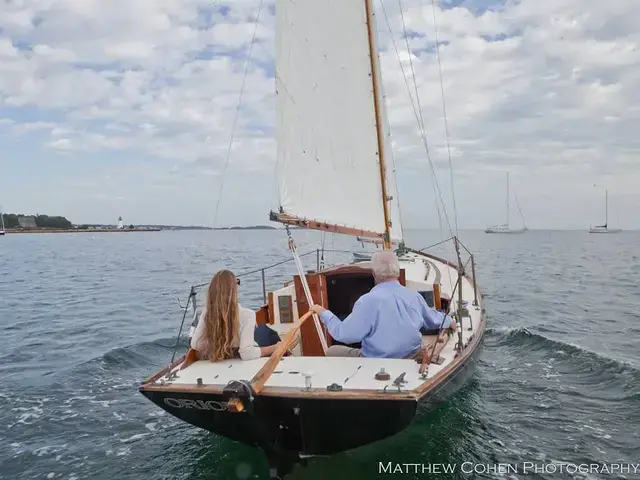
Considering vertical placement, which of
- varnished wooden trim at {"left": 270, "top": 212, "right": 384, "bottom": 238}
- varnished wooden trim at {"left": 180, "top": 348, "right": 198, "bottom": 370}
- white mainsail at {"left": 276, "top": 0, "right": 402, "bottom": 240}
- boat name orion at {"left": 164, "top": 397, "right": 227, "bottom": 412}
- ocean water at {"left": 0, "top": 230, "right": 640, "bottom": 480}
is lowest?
ocean water at {"left": 0, "top": 230, "right": 640, "bottom": 480}

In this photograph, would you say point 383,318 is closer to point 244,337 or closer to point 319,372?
point 319,372

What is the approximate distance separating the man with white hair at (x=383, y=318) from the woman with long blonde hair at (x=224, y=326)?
812 mm

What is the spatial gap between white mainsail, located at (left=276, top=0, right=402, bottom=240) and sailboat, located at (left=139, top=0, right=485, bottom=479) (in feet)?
0.06

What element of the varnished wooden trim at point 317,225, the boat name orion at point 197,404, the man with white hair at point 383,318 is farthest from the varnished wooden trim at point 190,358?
the varnished wooden trim at point 317,225

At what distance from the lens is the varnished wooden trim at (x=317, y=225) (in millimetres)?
8961

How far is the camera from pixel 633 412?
27.2 feet

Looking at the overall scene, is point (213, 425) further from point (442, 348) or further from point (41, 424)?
point (41, 424)

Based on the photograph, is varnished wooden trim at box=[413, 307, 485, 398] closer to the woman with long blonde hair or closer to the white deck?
the white deck

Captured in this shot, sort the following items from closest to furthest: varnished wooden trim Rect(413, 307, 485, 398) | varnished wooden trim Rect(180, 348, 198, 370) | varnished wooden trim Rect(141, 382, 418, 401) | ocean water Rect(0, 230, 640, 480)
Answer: varnished wooden trim Rect(141, 382, 418, 401)
varnished wooden trim Rect(413, 307, 485, 398)
varnished wooden trim Rect(180, 348, 198, 370)
ocean water Rect(0, 230, 640, 480)

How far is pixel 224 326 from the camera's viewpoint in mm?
5895

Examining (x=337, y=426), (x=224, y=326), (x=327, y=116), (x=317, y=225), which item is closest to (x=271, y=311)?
(x=317, y=225)

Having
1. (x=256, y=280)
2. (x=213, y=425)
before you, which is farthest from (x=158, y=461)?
(x=256, y=280)

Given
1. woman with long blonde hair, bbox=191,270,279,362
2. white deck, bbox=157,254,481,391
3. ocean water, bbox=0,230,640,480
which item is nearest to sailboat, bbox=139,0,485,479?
white deck, bbox=157,254,481,391

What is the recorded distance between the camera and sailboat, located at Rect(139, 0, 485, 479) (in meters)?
5.14
